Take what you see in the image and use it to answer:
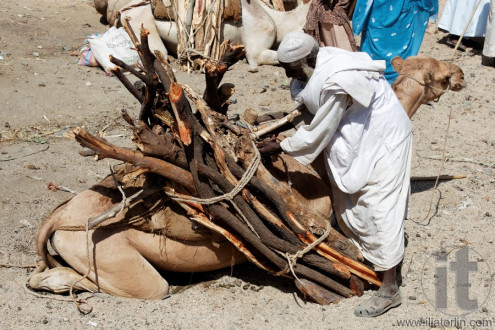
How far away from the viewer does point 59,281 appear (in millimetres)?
4191

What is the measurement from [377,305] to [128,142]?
11.2 ft

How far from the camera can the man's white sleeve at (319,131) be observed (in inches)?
149

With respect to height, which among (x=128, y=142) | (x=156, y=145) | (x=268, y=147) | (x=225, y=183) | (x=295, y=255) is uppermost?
(x=156, y=145)

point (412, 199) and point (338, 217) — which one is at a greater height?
point (338, 217)

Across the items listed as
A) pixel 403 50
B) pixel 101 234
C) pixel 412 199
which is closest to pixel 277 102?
pixel 403 50

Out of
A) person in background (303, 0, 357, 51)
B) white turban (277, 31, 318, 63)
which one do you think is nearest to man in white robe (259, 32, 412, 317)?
white turban (277, 31, 318, 63)

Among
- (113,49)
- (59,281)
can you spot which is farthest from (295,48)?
(113,49)

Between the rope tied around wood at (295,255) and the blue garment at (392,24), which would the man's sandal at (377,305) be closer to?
the rope tied around wood at (295,255)

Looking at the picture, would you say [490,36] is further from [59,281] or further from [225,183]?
[59,281]

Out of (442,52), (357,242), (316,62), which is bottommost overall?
(442,52)

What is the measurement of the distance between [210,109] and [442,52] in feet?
21.7

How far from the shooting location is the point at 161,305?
421cm

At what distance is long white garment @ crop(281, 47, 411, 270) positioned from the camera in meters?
3.81

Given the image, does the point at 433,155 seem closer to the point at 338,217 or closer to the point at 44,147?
the point at 338,217
